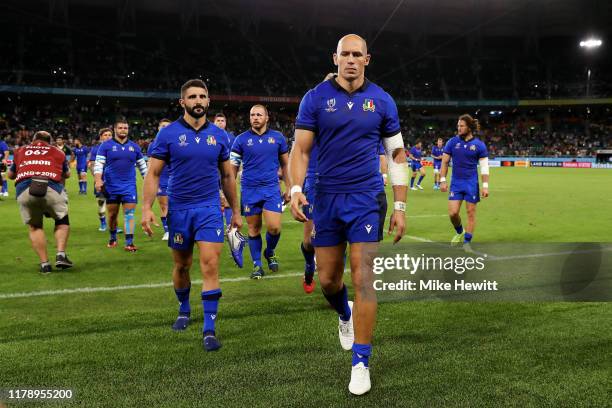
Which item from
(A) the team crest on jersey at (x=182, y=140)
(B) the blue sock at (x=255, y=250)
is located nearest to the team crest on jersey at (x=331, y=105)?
(A) the team crest on jersey at (x=182, y=140)

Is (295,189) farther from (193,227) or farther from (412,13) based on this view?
(412,13)

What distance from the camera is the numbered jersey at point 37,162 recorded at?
8.48 meters

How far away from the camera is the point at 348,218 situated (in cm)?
436

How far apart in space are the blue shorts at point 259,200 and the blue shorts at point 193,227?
292 cm

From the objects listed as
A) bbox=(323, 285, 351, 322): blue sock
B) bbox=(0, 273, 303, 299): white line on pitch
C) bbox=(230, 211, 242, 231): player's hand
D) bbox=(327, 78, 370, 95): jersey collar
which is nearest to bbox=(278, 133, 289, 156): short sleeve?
bbox=(0, 273, 303, 299): white line on pitch

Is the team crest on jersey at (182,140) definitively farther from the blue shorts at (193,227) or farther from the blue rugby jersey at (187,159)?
the blue shorts at (193,227)

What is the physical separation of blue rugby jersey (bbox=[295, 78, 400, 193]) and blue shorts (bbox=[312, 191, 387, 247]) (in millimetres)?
71

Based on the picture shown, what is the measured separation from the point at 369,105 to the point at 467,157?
629 cm

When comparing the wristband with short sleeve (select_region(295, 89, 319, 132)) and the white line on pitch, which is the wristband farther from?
the white line on pitch

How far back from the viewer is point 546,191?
938 inches

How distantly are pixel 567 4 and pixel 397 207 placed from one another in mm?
63221

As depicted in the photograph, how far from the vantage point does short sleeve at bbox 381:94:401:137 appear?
4.51m

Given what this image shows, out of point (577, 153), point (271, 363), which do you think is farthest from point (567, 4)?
point (271, 363)

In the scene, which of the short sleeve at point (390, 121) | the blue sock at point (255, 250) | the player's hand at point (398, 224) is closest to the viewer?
the player's hand at point (398, 224)
